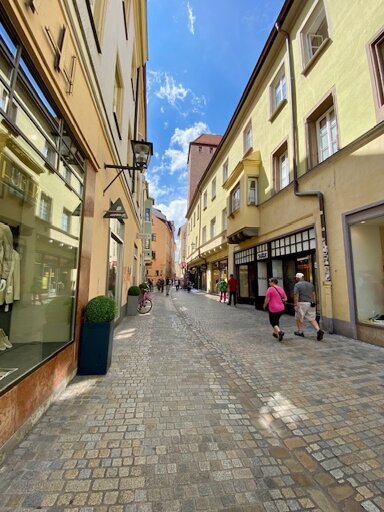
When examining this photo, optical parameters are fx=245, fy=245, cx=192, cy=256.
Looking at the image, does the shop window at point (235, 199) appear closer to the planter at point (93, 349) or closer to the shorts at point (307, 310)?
the shorts at point (307, 310)

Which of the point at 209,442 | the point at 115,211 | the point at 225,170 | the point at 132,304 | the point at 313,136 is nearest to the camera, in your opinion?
the point at 209,442

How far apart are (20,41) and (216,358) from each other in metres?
5.40

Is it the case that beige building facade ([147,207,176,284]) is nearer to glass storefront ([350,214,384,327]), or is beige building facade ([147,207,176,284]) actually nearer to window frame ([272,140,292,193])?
window frame ([272,140,292,193])

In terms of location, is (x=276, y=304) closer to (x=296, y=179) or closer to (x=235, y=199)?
(x=296, y=179)

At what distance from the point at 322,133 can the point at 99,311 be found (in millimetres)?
9031

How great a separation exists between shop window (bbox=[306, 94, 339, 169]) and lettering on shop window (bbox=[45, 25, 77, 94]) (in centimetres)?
742

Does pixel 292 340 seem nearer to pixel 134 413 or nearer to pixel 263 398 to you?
pixel 263 398

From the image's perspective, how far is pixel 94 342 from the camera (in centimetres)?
409

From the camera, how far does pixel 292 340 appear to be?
248 inches

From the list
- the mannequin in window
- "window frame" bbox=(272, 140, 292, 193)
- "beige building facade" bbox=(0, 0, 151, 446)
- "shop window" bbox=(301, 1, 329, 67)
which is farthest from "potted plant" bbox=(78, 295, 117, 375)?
"shop window" bbox=(301, 1, 329, 67)

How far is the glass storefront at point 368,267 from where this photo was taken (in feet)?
21.2

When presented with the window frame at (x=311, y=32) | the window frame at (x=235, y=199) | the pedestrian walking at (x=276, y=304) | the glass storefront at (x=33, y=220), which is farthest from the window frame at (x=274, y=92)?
the glass storefront at (x=33, y=220)

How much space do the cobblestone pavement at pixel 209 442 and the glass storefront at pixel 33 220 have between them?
886 millimetres

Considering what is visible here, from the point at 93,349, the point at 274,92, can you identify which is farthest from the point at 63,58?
the point at 274,92
